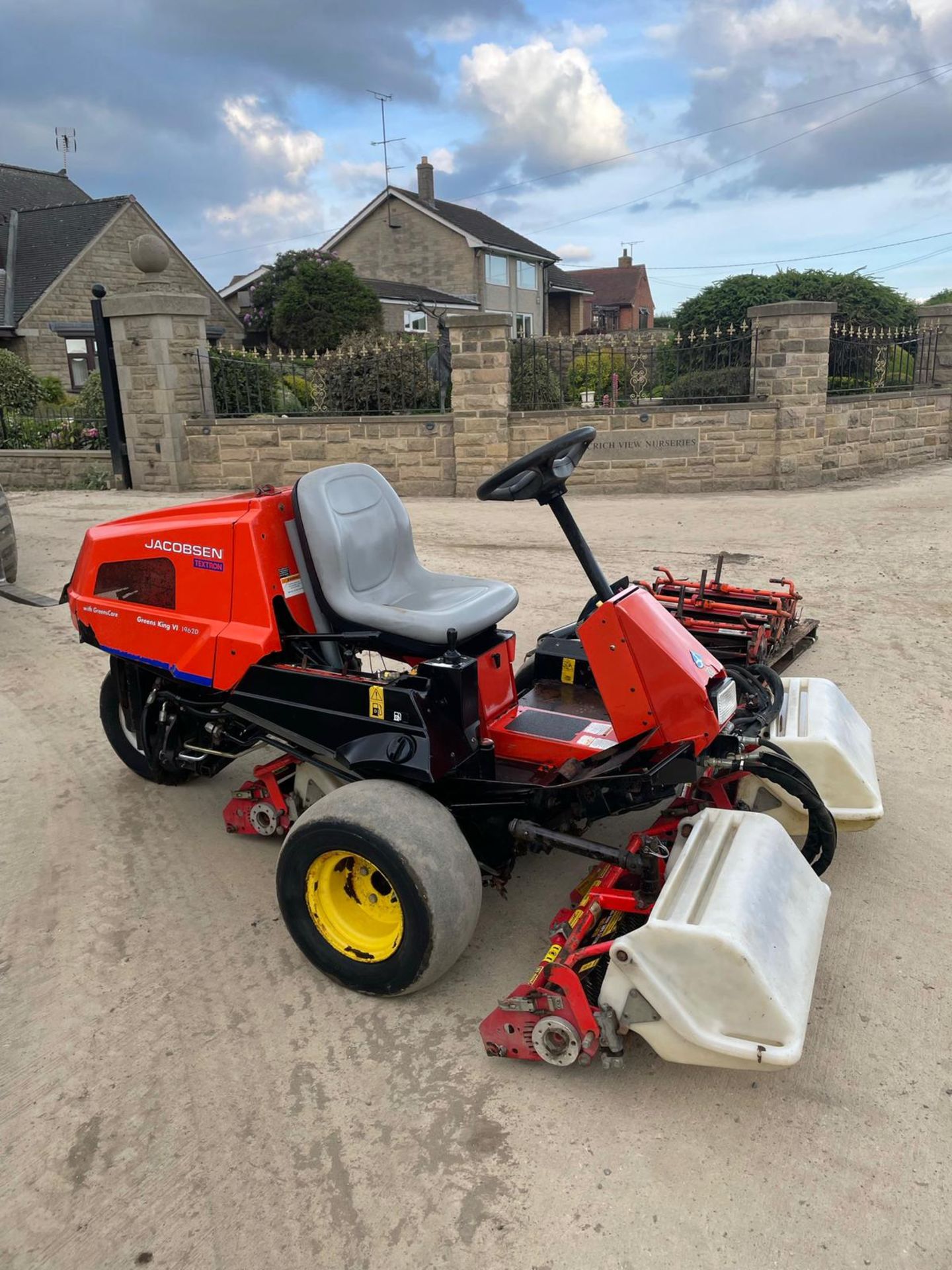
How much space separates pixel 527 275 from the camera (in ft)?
126

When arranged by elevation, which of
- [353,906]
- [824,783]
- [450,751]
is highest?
[450,751]

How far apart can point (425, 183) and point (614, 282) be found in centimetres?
1978

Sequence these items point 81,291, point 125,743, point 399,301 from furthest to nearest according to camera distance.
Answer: point 399,301 < point 81,291 < point 125,743

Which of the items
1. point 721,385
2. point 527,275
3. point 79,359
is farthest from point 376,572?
point 527,275

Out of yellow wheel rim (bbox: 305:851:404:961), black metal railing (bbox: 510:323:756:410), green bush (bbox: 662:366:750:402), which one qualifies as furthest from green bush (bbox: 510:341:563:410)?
yellow wheel rim (bbox: 305:851:404:961)

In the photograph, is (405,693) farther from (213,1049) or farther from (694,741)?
Result: (213,1049)

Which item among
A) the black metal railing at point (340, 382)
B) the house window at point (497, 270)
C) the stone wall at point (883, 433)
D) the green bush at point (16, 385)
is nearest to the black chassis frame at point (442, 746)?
the black metal railing at point (340, 382)

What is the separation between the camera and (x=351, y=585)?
316 cm

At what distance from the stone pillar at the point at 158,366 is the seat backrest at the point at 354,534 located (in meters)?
9.47

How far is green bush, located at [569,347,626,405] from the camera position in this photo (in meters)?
11.9

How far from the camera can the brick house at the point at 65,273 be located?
24.8m

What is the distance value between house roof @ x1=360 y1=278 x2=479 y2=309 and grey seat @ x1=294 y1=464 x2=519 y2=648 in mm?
29526

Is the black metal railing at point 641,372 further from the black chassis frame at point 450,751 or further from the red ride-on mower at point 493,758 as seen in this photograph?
the black chassis frame at point 450,751

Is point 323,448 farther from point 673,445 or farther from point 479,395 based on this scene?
point 673,445
